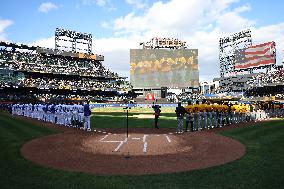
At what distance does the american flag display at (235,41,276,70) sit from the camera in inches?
2876

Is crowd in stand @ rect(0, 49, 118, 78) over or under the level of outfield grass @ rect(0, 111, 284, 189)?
over

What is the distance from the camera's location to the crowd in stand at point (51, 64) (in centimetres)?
6488

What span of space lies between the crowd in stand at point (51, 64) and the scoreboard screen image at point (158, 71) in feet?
40.5

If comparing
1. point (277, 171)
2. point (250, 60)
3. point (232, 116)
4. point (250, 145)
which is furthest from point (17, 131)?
point (250, 60)

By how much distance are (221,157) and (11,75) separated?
58717mm

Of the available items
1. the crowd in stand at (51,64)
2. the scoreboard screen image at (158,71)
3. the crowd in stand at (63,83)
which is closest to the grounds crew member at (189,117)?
the crowd in stand at (63,83)

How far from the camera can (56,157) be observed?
11.7m

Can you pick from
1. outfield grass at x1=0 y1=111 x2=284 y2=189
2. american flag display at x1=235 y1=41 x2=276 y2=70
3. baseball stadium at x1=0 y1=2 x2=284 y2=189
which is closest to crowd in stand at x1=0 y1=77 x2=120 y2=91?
baseball stadium at x1=0 y1=2 x2=284 y2=189

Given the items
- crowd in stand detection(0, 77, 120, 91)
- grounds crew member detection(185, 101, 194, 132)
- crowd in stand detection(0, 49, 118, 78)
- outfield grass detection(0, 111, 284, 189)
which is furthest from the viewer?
crowd in stand detection(0, 49, 118, 78)

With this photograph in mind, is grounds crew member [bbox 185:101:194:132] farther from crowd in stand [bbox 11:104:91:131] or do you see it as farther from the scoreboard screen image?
the scoreboard screen image

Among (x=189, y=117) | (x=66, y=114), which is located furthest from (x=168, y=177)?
(x=66, y=114)

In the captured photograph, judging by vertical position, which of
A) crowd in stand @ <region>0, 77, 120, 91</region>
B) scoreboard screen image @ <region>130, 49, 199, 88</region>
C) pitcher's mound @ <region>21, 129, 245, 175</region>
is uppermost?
scoreboard screen image @ <region>130, 49, 199, 88</region>

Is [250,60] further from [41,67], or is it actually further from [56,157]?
[56,157]

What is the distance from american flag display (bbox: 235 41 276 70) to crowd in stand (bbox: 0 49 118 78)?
36127 millimetres
